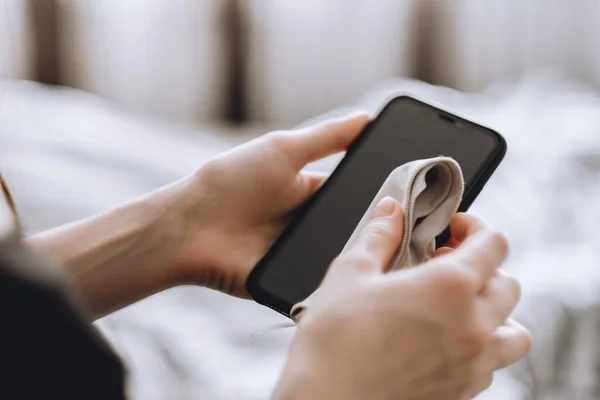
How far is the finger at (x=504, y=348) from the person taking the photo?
0.53 m

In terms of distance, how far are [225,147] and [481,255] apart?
762mm

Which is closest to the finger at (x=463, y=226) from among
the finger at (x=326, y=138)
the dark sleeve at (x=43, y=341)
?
the finger at (x=326, y=138)

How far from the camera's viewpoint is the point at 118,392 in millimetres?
378

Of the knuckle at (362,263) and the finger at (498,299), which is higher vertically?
the knuckle at (362,263)

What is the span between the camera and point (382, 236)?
54cm

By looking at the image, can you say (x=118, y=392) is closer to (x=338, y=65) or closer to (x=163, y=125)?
(x=163, y=125)

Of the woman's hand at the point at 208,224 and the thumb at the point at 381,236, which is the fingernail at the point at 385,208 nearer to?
the thumb at the point at 381,236

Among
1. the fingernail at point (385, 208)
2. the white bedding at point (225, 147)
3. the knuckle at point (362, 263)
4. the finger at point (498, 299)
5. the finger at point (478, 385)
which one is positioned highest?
the fingernail at point (385, 208)

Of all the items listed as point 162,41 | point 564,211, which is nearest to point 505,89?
point 564,211

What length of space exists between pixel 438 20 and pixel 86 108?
0.77 metres

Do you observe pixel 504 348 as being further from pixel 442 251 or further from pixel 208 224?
pixel 208 224

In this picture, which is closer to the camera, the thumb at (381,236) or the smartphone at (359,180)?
the thumb at (381,236)

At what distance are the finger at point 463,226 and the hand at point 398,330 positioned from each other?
61 mm

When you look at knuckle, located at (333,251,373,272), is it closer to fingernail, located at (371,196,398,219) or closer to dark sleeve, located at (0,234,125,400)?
fingernail, located at (371,196,398,219)
